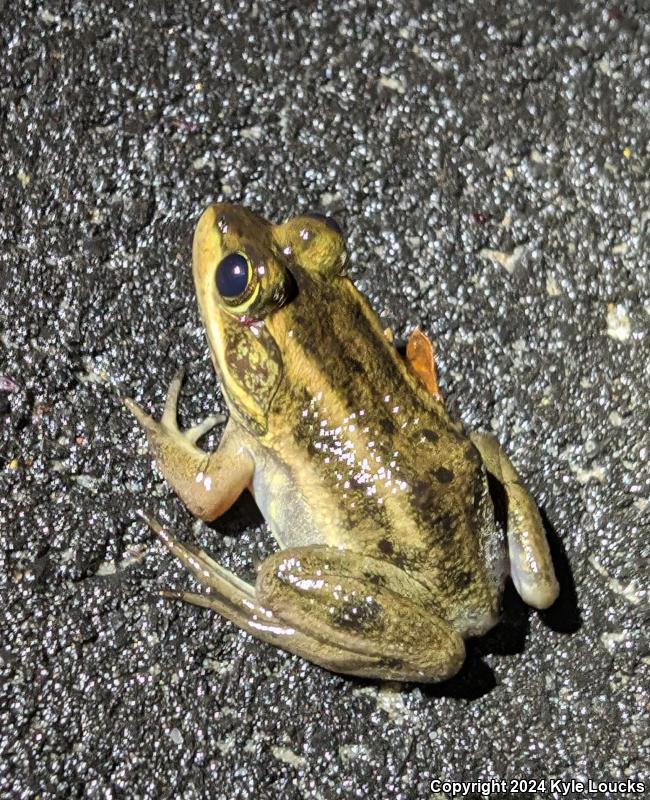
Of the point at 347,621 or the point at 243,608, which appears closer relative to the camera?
the point at 347,621

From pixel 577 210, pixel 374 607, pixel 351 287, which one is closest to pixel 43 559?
pixel 374 607

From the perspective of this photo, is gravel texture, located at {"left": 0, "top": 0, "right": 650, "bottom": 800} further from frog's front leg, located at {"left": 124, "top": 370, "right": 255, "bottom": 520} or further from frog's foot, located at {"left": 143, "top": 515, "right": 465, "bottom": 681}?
frog's foot, located at {"left": 143, "top": 515, "right": 465, "bottom": 681}

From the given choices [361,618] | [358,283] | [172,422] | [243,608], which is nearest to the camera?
[361,618]

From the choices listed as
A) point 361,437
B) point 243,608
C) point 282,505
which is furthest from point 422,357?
point 243,608

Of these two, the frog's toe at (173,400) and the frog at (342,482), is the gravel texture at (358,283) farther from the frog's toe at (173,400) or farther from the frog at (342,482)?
the frog at (342,482)

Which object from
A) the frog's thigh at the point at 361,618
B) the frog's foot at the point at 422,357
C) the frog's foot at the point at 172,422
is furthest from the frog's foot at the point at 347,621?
the frog's foot at the point at 422,357

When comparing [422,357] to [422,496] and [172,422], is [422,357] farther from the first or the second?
[172,422]

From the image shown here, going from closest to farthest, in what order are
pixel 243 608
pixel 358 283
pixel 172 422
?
pixel 243 608 → pixel 172 422 → pixel 358 283

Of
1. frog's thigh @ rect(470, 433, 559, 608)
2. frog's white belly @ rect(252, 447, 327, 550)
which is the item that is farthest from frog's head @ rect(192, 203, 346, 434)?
frog's thigh @ rect(470, 433, 559, 608)

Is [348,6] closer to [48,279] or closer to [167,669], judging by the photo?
[48,279]
